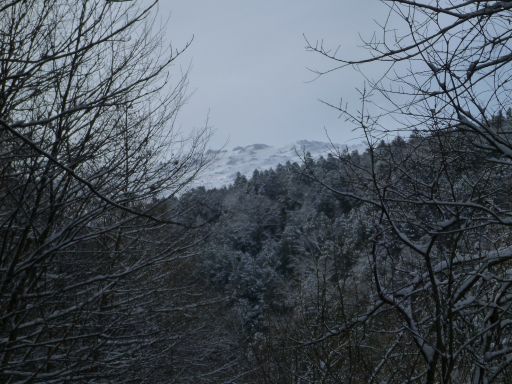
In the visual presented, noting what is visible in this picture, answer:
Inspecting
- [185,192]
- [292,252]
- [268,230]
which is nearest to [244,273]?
[292,252]

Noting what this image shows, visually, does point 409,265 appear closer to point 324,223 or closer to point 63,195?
point 324,223

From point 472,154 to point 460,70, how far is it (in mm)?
871

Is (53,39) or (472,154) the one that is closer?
(472,154)

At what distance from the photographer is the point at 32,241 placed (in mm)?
4258

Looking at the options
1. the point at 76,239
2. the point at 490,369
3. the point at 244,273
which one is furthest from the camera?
the point at 244,273

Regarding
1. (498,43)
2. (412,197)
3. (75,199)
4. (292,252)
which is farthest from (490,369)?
(292,252)

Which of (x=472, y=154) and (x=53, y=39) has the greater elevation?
(x=53, y=39)

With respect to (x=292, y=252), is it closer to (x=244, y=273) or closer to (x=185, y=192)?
(x=244, y=273)

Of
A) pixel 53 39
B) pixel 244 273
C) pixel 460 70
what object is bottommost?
pixel 244 273

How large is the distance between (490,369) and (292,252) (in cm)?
3343

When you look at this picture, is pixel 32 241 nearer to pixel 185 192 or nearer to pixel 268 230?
pixel 185 192

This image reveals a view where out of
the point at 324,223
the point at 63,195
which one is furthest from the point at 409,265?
the point at 63,195

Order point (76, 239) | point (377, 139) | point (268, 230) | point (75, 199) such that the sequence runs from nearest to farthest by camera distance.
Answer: point (377, 139) → point (76, 239) → point (75, 199) → point (268, 230)

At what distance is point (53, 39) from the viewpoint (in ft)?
13.0
